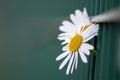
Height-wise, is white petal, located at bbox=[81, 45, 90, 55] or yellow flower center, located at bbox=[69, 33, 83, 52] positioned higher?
yellow flower center, located at bbox=[69, 33, 83, 52]

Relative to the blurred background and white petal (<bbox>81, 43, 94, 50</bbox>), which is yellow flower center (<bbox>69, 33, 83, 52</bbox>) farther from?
the blurred background

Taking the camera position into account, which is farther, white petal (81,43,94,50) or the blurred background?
the blurred background

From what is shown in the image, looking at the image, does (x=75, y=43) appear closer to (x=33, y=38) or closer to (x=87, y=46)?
(x=87, y=46)

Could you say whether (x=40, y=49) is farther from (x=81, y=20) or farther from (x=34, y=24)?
(x=81, y=20)

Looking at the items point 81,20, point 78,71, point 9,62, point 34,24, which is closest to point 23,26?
point 34,24

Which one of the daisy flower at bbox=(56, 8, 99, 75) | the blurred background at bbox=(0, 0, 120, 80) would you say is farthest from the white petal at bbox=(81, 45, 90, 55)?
the blurred background at bbox=(0, 0, 120, 80)
